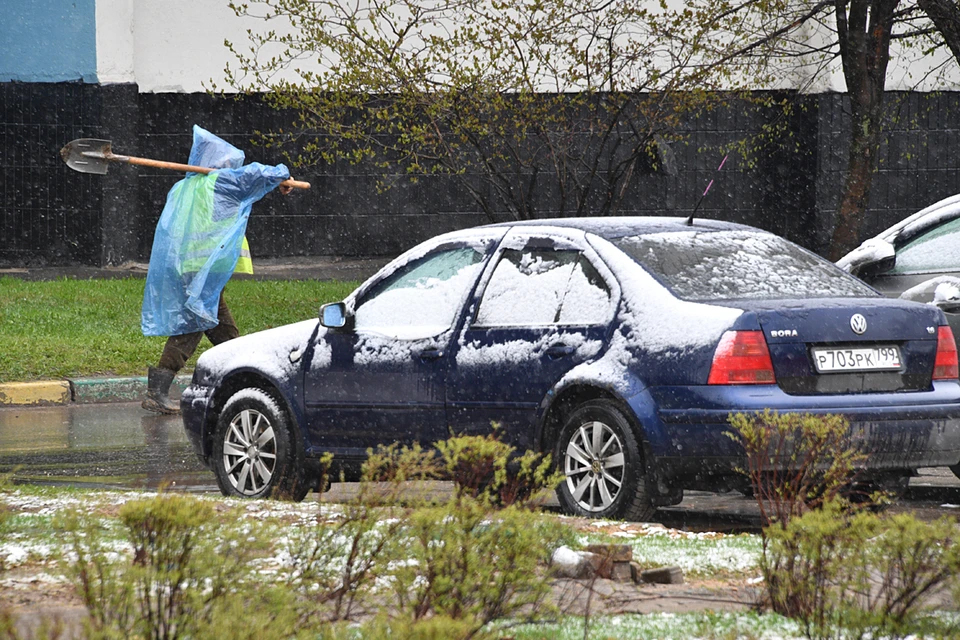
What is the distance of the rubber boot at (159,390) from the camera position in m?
11.9

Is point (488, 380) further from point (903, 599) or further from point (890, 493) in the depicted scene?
point (903, 599)

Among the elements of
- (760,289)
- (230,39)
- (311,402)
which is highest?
A: (230,39)

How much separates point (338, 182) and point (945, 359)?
52.6 ft

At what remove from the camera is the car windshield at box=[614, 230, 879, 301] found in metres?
6.52

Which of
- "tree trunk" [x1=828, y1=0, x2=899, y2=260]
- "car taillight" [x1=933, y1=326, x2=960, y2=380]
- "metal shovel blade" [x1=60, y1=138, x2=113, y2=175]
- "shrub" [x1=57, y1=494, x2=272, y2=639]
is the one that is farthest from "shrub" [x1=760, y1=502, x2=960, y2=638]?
"tree trunk" [x1=828, y1=0, x2=899, y2=260]

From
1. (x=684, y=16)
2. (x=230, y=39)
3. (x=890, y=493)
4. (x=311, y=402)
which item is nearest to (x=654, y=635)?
(x=890, y=493)

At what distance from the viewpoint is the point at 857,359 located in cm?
631

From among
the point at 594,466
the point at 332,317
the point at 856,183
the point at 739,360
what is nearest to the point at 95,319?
the point at 856,183

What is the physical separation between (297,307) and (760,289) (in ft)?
37.5

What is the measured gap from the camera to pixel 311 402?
7.43 m

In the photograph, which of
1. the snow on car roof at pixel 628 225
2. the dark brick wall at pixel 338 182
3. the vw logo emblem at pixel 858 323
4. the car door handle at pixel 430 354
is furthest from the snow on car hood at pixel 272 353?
the dark brick wall at pixel 338 182

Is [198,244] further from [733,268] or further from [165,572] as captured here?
[165,572]

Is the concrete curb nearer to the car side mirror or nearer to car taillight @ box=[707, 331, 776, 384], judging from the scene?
the car side mirror

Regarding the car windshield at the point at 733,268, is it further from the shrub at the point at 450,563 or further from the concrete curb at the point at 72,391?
the concrete curb at the point at 72,391
